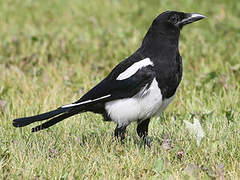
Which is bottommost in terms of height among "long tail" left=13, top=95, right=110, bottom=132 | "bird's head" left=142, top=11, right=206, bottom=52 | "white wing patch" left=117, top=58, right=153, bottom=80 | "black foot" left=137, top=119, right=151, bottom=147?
"black foot" left=137, top=119, right=151, bottom=147

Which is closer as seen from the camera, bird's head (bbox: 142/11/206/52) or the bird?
the bird

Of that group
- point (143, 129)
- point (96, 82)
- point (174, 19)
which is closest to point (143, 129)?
point (143, 129)

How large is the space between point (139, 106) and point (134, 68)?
300mm

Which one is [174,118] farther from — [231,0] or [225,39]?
[231,0]

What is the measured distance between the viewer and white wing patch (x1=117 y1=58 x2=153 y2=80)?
3983 millimetres

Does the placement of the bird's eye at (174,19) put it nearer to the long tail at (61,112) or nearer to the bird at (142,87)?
the bird at (142,87)

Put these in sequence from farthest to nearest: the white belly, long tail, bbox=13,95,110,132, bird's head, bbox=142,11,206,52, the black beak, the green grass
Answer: the black beak → bird's head, bbox=142,11,206,52 → long tail, bbox=13,95,110,132 → the white belly → the green grass

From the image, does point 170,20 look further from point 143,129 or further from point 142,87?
point 143,129

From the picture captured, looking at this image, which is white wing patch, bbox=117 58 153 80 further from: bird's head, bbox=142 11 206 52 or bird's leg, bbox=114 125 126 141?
bird's leg, bbox=114 125 126 141

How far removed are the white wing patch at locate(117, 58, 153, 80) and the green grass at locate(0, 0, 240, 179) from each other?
49cm

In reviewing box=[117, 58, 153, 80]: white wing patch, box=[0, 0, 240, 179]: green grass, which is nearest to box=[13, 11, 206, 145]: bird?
box=[117, 58, 153, 80]: white wing patch

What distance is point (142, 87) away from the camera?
395 cm

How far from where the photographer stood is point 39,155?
3.69 meters

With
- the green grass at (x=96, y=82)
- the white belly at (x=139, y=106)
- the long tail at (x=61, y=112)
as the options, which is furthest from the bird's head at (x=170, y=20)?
the green grass at (x=96, y=82)
